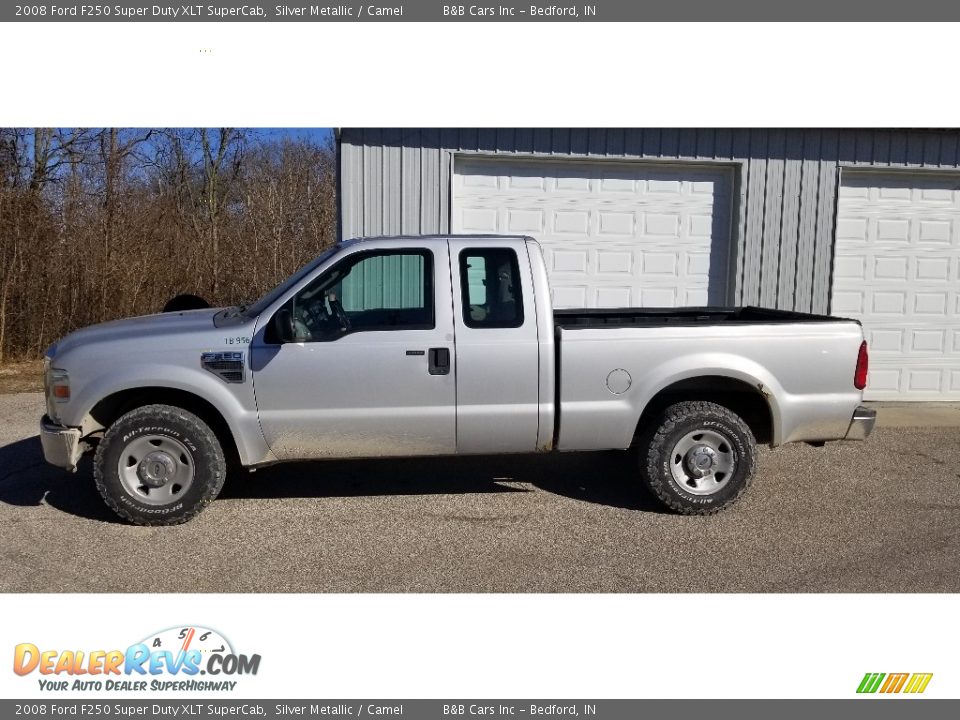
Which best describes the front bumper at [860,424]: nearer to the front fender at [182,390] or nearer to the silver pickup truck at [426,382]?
the silver pickup truck at [426,382]

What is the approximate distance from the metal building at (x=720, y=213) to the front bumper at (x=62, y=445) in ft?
14.7

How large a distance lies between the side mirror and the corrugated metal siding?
4030 mm

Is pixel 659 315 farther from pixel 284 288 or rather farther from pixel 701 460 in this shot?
pixel 284 288

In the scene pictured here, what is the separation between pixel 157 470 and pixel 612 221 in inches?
244

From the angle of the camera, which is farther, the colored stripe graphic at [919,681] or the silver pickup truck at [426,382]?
the silver pickup truck at [426,382]

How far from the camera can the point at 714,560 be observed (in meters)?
4.87

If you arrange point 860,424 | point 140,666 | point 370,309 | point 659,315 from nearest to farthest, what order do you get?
point 140,666, point 860,424, point 370,309, point 659,315

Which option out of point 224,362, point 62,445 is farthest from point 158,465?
point 224,362

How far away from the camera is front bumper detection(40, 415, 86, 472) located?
208 inches

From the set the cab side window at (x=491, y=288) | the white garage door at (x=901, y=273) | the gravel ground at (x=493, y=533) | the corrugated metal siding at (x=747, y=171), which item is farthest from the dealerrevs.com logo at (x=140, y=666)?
the white garage door at (x=901, y=273)

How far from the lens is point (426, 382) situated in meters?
5.40

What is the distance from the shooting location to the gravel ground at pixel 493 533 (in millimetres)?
4570

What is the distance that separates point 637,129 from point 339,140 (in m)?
3.50

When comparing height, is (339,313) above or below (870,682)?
above
